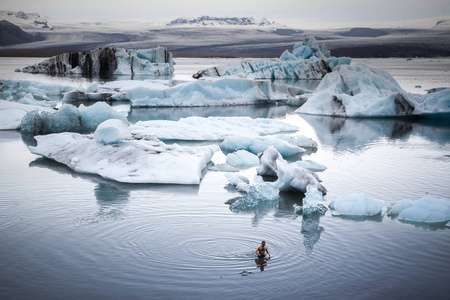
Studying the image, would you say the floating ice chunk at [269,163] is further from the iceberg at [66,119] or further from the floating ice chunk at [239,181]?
the iceberg at [66,119]

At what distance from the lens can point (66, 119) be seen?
1590cm

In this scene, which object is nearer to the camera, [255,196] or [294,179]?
[255,196]

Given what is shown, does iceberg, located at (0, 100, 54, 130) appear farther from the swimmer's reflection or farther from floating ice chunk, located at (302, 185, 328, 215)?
the swimmer's reflection

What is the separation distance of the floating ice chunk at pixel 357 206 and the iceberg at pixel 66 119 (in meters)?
9.71

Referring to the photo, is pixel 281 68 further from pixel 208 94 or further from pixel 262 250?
pixel 262 250

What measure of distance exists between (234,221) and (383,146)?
9003 millimetres

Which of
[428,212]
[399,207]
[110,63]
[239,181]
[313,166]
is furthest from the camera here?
[110,63]

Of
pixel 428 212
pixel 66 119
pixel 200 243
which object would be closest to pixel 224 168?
pixel 200 243

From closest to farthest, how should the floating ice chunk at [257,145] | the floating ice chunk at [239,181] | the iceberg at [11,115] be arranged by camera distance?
1. the floating ice chunk at [239,181]
2. the floating ice chunk at [257,145]
3. the iceberg at [11,115]

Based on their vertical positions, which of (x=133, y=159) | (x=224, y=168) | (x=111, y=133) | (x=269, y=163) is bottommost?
(x=224, y=168)

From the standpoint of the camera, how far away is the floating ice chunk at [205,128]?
48.4 feet

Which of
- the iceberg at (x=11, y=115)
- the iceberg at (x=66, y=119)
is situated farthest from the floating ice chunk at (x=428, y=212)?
the iceberg at (x=11, y=115)

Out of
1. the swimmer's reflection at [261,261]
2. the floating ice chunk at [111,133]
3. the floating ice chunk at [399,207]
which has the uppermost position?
the floating ice chunk at [111,133]

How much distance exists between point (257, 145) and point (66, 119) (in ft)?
22.2
